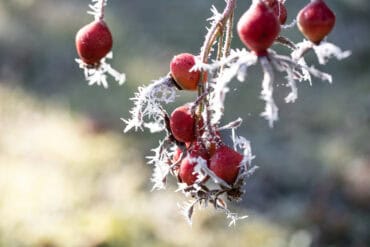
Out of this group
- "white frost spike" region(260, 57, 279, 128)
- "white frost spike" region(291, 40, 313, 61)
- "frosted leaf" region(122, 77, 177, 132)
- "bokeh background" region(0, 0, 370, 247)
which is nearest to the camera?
"white frost spike" region(260, 57, 279, 128)

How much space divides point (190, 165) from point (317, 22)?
33cm

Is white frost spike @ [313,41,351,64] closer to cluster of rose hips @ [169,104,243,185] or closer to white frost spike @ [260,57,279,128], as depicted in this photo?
white frost spike @ [260,57,279,128]

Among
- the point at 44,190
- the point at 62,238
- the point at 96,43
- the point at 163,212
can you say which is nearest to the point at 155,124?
the point at 96,43

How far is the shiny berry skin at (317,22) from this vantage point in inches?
45.5

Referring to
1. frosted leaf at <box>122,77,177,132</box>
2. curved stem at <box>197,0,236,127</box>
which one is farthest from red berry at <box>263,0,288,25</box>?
frosted leaf at <box>122,77,177,132</box>

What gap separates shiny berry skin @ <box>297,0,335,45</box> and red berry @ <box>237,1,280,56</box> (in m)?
0.07

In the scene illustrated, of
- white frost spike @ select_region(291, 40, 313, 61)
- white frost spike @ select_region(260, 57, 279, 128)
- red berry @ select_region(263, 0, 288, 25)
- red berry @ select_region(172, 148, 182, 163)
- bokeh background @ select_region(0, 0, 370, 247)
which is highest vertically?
bokeh background @ select_region(0, 0, 370, 247)

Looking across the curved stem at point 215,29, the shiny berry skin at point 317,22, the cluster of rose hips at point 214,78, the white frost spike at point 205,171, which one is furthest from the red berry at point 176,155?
the shiny berry skin at point 317,22

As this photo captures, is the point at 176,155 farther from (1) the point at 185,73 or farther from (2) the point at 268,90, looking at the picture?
(2) the point at 268,90

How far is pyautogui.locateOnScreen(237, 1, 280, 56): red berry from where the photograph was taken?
1.10 metres

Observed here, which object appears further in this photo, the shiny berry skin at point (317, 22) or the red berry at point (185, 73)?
the red berry at point (185, 73)

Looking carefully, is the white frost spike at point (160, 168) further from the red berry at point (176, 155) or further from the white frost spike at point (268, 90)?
the white frost spike at point (268, 90)

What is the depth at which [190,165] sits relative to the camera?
127 centimetres

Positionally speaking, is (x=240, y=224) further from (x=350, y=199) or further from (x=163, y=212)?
(x=350, y=199)
